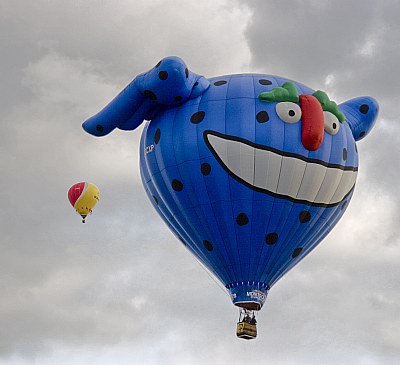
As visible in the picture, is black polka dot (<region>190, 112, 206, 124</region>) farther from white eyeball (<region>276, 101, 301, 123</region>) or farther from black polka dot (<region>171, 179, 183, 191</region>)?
white eyeball (<region>276, 101, 301, 123</region>)

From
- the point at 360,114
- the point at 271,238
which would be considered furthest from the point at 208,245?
the point at 360,114

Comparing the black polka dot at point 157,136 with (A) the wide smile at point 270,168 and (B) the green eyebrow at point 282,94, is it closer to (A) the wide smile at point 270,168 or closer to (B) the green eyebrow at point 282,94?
(A) the wide smile at point 270,168

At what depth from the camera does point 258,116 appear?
32844 mm

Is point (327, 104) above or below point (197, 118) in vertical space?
above

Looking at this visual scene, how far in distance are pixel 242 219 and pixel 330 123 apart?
3264 mm

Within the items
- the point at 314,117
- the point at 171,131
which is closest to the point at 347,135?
the point at 314,117

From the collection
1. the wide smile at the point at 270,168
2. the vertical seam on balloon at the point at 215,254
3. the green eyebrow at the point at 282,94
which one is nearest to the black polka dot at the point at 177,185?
the vertical seam on balloon at the point at 215,254

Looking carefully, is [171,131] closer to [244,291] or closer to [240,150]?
[240,150]

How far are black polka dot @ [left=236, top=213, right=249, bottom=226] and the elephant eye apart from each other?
2961 mm

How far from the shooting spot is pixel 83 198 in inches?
1612

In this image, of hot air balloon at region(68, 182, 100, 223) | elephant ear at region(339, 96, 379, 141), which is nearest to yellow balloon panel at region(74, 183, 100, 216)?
hot air balloon at region(68, 182, 100, 223)

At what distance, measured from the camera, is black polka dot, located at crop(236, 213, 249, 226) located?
33.0m

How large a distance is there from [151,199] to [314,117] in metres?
4.99

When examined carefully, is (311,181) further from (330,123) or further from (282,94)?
(282,94)
